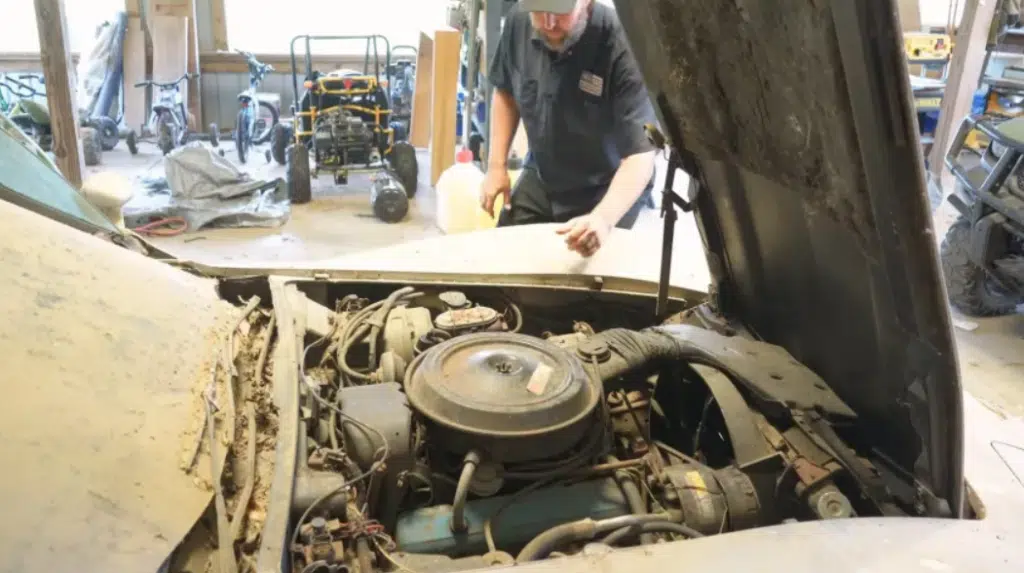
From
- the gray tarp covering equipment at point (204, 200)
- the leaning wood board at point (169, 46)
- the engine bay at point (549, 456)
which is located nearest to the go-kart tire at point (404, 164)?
the gray tarp covering equipment at point (204, 200)

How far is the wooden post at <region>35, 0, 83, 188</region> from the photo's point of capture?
200 inches

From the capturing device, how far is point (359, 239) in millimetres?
5824

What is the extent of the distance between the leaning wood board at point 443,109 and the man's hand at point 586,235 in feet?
14.9

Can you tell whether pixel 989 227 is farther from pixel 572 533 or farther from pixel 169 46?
pixel 169 46

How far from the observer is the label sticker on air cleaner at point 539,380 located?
5.38 ft

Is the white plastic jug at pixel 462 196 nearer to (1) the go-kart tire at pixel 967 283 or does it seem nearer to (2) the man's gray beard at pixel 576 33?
(2) the man's gray beard at pixel 576 33

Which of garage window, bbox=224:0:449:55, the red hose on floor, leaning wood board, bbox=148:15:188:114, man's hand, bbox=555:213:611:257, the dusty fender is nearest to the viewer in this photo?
the dusty fender

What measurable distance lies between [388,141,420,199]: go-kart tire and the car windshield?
14.4 feet

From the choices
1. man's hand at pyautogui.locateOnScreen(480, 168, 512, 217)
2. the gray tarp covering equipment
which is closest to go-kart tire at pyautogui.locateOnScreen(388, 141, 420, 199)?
A: the gray tarp covering equipment

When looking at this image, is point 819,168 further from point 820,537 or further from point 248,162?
point 248,162

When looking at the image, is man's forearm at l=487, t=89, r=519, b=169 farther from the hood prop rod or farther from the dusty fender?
the dusty fender

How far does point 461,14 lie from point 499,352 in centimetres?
613

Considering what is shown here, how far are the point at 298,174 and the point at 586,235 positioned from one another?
14.3 ft

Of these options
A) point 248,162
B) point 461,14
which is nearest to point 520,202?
point 461,14
